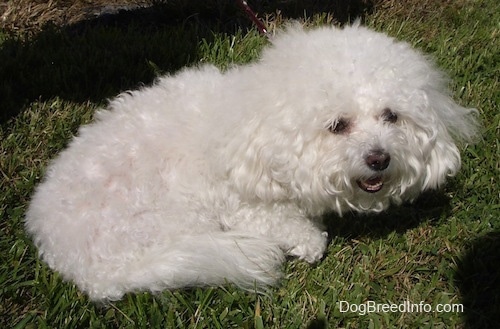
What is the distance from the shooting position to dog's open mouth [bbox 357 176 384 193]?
6.82 feet

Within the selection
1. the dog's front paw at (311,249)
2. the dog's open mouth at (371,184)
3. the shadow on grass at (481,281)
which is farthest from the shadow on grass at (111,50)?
the shadow on grass at (481,281)

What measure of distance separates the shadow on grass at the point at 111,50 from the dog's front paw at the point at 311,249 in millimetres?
1447

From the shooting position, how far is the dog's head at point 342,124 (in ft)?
6.47

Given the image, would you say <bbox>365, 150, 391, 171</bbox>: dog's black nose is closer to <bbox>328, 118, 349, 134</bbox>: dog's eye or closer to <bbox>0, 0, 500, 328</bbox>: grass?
<bbox>328, 118, 349, 134</bbox>: dog's eye

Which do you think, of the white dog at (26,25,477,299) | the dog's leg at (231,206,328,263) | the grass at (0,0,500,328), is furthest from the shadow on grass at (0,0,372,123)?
the dog's leg at (231,206,328,263)

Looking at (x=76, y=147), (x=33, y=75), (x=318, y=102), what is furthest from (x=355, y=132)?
(x=33, y=75)

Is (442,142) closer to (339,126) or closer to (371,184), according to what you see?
(371,184)

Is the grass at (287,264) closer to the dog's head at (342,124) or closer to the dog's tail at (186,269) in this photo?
the dog's tail at (186,269)

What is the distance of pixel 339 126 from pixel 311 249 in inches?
24.2

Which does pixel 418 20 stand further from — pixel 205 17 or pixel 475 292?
pixel 475 292

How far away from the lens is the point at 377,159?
195 cm

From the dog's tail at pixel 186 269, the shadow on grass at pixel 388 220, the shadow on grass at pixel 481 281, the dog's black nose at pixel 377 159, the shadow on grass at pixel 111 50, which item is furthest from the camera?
the shadow on grass at pixel 111 50

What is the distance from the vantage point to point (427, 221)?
8.49 feet

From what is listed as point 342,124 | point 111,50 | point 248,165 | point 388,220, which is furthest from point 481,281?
point 111,50
